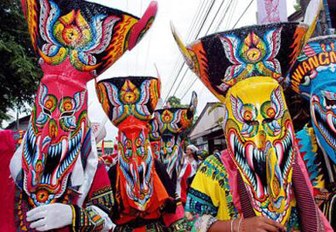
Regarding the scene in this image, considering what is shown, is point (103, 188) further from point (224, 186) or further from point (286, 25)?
point (286, 25)

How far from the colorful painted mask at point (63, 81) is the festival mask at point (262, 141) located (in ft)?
1.95

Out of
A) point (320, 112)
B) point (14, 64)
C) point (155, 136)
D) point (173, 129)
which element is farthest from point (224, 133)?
point (14, 64)

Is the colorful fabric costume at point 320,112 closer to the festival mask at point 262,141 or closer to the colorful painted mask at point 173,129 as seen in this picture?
the festival mask at point 262,141

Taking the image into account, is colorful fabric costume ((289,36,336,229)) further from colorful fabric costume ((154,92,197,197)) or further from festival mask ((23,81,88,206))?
colorful fabric costume ((154,92,197,197))

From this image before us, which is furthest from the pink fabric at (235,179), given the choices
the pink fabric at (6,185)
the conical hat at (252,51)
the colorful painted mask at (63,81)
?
the pink fabric at (6,185)

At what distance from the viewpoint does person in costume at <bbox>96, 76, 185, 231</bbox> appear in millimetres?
3137

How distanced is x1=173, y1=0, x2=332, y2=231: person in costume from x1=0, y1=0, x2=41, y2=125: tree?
350 inches

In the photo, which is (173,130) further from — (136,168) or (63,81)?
(63,81)

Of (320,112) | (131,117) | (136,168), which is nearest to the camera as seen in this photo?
(320,112)

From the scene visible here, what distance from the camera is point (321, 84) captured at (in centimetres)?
191

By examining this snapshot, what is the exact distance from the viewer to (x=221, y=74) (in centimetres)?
162

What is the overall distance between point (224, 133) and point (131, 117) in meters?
1.72

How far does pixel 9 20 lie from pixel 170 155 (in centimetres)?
730

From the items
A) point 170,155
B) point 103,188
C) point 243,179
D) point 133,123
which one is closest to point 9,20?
point 170,155
